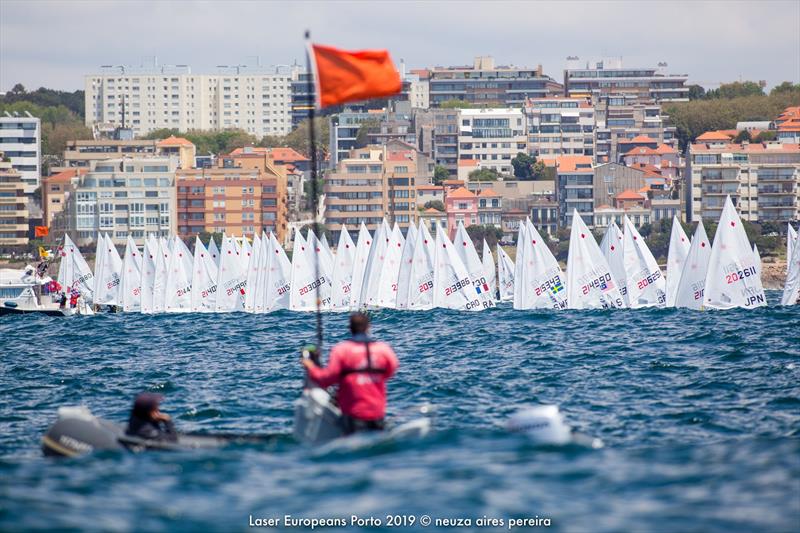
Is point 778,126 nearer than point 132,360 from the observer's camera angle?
No

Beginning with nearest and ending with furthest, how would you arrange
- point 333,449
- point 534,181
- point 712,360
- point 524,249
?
point 333,449 < point 712,360 < point 524,249 < point 534,181

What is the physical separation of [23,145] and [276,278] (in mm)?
122483

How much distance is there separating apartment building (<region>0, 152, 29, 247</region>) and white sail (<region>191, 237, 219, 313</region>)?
7724 centimetres

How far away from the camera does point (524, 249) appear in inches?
2151

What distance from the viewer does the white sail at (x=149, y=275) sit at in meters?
72.8

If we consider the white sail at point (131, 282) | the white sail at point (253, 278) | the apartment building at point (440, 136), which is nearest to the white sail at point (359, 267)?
the white sail at point (253, 278)

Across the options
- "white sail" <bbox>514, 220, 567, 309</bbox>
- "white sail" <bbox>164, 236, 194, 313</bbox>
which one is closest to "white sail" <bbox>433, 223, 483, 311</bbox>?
"white sail" <bbox>514, 220, 567, 309</bbox>

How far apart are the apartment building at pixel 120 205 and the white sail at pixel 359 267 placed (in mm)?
76509

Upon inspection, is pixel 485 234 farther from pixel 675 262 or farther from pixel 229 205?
pixel 675 262

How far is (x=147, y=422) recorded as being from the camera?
57.2 ft

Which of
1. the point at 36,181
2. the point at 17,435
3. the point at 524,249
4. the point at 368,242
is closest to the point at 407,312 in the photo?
the point at 524,249

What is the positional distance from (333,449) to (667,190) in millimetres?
140866

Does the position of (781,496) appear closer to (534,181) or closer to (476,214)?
(476,214)

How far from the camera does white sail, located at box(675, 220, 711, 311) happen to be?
51625 millimetres
